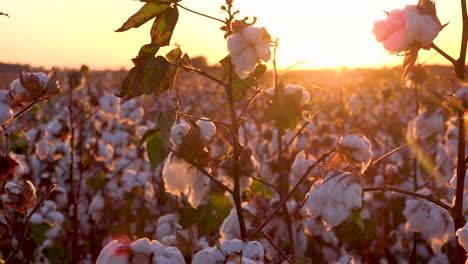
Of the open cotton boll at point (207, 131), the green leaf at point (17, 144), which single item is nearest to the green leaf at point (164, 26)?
the open cotton boll at point (207, 131)

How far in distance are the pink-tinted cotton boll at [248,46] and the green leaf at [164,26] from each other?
0.21m

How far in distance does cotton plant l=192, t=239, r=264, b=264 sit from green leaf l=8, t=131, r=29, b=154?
1444mm

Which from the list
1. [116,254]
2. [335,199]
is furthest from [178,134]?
[335,199]

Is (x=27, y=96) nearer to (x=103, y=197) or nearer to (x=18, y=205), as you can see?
(x=18, y=205)

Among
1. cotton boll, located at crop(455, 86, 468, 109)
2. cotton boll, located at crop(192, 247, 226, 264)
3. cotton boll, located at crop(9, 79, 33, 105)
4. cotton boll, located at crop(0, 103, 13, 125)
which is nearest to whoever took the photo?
cotton boll, located at crop(455, 86, 468, 109)

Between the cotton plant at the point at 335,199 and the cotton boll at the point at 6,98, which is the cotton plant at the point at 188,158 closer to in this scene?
the cotton plant at the point at 335,199

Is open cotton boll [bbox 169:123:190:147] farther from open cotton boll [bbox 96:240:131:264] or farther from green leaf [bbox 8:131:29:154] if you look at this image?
green leaf [bbox 8:131:29:154]

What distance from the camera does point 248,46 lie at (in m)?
2.08

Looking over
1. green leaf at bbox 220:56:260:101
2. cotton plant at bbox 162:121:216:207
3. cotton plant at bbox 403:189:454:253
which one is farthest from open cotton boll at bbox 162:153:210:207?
cotton plant at bbox 403:189:454:253

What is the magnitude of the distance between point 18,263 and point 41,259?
517 millimetres

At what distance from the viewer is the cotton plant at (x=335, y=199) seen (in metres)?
1.87

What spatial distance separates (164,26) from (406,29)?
2.27ft

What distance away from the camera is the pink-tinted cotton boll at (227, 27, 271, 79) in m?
2.07

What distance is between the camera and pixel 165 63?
75.2 inches
